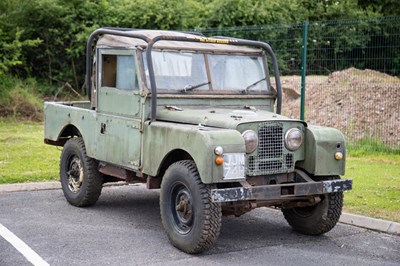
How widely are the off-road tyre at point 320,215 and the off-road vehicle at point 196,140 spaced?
11mm

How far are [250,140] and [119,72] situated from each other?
2.10m

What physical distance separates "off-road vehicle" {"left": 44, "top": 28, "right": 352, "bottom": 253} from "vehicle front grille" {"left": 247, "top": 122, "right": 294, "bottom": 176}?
0.03ft

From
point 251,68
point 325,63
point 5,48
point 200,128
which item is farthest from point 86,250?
point 5,48

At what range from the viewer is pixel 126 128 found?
7949 millimetres

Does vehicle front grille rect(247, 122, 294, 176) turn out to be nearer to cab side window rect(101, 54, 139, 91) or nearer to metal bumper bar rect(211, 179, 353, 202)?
metal bumper bar rect(211, 179, 353, 202)

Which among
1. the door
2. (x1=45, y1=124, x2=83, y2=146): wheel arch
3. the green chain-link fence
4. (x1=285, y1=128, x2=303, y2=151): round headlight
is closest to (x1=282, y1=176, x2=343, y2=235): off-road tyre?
(x1=285, y1=128, x2=303, y2=151): round headlight

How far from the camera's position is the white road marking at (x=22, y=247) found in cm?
644

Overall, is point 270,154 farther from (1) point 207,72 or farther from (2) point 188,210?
(1) point 207,72

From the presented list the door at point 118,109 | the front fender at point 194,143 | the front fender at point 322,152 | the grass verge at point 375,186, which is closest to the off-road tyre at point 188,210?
the front fender at point 194,143

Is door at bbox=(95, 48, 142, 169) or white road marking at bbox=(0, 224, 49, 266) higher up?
door at bbox=(95, 48, 142, 169)

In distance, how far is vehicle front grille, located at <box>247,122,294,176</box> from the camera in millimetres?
7086

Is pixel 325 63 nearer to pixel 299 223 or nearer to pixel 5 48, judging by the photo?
pixel 299 223

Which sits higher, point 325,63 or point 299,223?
point 325,63

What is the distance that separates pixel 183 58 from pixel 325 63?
639 cm
